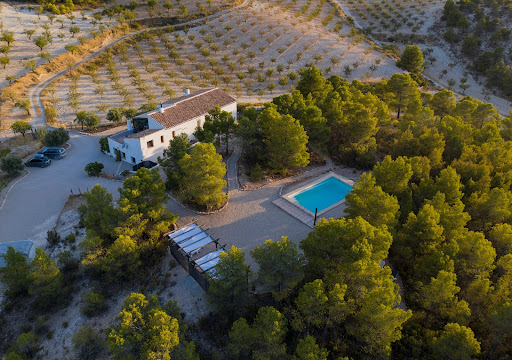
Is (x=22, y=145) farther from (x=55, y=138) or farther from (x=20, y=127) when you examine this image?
(x=55, y=138)

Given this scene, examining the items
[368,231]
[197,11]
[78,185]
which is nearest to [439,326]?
[368,231]

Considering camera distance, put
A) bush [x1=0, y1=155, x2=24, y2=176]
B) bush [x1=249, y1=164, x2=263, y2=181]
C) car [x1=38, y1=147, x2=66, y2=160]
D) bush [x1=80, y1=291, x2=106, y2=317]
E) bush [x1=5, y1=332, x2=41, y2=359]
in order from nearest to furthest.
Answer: bush [x1=5, y1=332, x2=41, y2=359]
bush [x1=80, y1=291, x2=106, y2=317]
bush [x1=249, y1=164, x2=263, y2=181]
bush [x1=0, y1=155, x2=24, y2=176]
car [x1=38, y1=147, x2=66, y2=160]

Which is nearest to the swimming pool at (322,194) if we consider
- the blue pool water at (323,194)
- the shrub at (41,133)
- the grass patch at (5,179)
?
the blue pool water at (323,194)

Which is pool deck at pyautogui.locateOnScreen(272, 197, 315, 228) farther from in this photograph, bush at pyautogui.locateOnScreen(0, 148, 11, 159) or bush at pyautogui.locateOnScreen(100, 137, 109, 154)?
bush at pyautogui.locateOnScreen(0, 148, 11, 159)

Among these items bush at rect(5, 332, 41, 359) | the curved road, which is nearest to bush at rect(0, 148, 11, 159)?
the curved road

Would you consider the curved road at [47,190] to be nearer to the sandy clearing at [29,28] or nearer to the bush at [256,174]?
the bush at [256,174]
